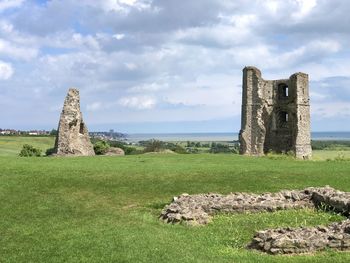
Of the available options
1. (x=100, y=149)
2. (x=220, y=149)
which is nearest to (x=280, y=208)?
(x=100, y=149)

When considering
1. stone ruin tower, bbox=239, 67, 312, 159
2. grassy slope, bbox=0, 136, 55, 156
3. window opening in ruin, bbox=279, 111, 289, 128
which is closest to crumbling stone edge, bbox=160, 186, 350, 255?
stone ruin tower, bbox=239, 67, 312, 159

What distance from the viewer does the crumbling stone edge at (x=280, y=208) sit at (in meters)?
12.4

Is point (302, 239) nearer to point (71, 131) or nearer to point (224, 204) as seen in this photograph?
point (224, 204)

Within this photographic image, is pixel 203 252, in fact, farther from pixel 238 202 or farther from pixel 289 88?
pixel 289 88

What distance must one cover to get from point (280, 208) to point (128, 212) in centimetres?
555

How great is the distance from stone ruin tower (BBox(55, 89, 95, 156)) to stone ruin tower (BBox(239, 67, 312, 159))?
17236mm

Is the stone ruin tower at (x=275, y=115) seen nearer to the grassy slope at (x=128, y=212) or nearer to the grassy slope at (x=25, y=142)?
the grassy slope at (x=128, y=212)

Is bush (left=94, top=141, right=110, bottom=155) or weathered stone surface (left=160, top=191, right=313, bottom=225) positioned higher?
bush (left=94, top=141, right=110, bottom=155)

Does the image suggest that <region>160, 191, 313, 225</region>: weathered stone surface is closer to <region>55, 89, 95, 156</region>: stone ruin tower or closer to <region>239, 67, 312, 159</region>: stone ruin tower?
<region>55, 89, 95, 156</region>: stone ruin tower

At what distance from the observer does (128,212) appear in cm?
1847

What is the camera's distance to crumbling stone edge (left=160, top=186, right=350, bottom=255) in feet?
40.5

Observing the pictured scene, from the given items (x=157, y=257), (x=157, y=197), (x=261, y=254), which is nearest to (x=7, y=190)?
(x=157, y=197)

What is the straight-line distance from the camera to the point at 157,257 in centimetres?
1208

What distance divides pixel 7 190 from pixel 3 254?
8778 mm
